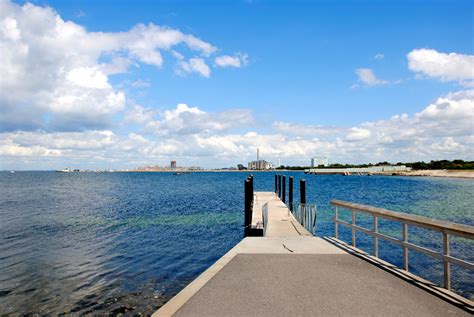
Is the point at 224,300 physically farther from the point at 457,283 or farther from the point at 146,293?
the point at 457,283

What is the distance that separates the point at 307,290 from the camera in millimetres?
6234

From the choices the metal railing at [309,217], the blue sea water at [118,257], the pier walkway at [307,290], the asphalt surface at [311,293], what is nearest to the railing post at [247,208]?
the blue sea water at [118,257]

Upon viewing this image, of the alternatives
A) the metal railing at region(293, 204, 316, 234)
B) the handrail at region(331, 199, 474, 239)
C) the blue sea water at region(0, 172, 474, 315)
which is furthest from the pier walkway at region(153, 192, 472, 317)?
the metal railing at region(293, 204, 316, 234)

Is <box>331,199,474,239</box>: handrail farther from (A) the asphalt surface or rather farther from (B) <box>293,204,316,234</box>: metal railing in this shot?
(B) <box>293,204,316,234</box>: metal railing

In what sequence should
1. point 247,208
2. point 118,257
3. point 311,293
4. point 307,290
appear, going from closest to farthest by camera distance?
point 311,293 < point 307,290 < point 118,257 < point 247,208

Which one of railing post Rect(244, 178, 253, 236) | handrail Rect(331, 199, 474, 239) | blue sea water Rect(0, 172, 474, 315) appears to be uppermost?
handrail Rect(331, 199, 474, 239)

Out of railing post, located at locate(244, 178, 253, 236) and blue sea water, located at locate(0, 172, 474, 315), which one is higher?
railing post, located at locate(244, 178, 253, 236)

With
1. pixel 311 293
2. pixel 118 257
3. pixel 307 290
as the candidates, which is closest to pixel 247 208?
pixel 118 257

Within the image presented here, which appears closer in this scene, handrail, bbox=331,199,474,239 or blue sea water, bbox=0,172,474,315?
handrail, bbox=331,199,474,239

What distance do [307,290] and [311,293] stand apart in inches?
6.5

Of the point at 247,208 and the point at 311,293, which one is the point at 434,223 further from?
the point at 247,208

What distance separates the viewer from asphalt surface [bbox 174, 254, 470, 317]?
5281 mm

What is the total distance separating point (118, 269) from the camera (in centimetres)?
1311

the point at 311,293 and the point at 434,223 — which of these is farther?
the point at 434,223
